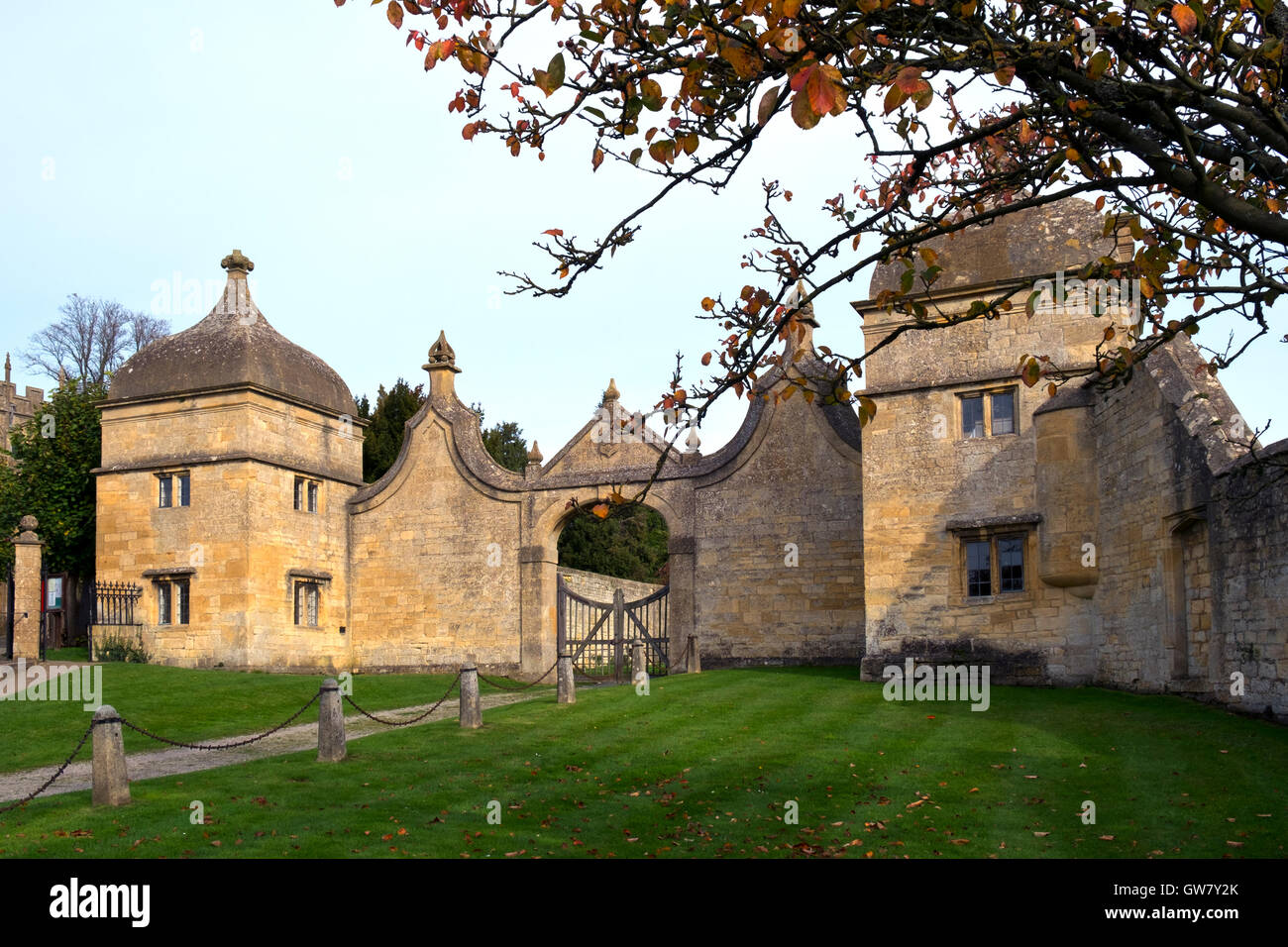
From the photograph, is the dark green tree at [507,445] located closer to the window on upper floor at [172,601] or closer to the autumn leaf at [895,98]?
the window on upper floor at [172,601]

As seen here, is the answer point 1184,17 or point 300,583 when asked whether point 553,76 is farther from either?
point 300,583

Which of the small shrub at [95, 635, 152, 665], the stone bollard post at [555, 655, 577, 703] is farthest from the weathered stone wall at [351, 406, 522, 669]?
the stone bollard post at [555, 655, 577, 703]

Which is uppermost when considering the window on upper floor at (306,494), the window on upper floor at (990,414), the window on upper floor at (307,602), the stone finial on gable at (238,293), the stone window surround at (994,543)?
the stone finial on gable at (238,293)

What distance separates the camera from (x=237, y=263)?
2734 cm

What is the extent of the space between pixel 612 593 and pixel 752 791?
75.3 ft

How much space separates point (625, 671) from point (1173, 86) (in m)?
21.1

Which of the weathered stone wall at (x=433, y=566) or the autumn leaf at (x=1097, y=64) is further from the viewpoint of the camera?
the weathered stone wall at (x=433, y=566)

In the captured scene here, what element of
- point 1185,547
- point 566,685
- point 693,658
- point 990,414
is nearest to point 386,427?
point 693,658

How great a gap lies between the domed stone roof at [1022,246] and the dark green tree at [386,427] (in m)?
19.6

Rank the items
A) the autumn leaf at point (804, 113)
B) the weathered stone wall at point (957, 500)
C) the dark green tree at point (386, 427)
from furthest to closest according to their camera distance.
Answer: the dark green tree at point (386, 427), the weathered stone wall at point (957, 500), the autumn leaf at point (804, 113)

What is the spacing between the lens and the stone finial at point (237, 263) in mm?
27234

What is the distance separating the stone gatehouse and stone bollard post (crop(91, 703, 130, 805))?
10.4m

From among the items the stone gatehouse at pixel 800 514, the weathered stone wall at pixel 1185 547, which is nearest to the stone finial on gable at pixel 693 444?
the stone gatehouse at pixel 800 514
